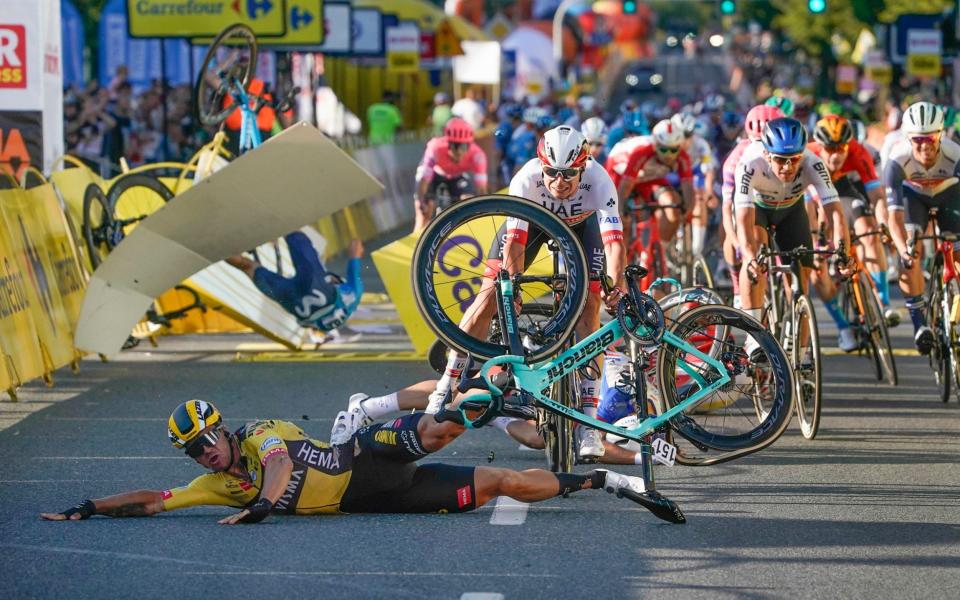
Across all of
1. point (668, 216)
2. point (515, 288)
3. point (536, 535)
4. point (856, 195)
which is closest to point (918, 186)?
point (856, 195)

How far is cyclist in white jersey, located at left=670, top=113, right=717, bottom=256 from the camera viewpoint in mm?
16733

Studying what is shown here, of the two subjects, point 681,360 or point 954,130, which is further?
point 954,130

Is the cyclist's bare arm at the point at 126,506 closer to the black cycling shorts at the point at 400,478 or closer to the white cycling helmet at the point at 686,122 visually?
the black cycling shorts at the point at 400,478

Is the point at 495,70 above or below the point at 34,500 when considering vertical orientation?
above

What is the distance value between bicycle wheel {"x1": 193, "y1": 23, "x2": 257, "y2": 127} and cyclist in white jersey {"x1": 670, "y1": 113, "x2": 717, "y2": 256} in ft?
14.2

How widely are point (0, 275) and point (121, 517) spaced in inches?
171

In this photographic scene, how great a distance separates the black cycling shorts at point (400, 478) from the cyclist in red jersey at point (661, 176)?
7.28m

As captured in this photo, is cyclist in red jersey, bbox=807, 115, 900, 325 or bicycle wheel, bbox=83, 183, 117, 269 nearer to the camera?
cyclist in red jersey, bbox=807, 115, 900, 325

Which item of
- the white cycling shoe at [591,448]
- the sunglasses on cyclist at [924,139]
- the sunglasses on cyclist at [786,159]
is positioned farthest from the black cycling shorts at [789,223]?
the white cycling shoe at [591,448]

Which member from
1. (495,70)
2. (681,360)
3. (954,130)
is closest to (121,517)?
(681,360)

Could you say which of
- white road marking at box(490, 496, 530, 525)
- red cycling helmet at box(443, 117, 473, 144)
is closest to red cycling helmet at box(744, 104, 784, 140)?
Answer: red cycling helmet at box(443, 117, 473, 144)

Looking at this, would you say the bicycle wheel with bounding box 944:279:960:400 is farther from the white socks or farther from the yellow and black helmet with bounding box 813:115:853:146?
the white socks

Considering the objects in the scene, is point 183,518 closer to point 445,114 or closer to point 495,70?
point 445,114

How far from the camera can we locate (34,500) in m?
8.95
